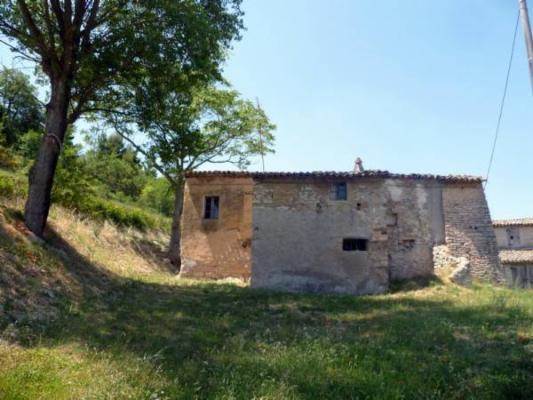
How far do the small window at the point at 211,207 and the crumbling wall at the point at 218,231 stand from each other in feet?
0.51

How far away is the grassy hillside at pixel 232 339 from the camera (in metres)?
5.10

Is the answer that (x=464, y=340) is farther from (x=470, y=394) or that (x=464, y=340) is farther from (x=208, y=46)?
(x=208, y=46)

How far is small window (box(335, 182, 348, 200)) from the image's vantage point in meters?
14.8

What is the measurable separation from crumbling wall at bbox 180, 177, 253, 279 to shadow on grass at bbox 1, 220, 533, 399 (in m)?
5.86

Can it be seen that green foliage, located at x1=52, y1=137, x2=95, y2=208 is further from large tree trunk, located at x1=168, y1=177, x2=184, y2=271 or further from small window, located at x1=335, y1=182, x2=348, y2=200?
small window, located at x1=335, y1=182, x2=348, y2=200

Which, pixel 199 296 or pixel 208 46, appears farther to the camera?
pixel 199 296

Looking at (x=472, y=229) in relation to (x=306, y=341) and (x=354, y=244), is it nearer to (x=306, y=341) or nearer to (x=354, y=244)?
(x=354, y=244)

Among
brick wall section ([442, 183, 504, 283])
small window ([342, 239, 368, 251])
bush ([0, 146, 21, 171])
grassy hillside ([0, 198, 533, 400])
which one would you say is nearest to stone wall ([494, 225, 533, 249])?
brick wall section ([442, 183, 504, 283])

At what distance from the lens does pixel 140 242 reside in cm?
2077

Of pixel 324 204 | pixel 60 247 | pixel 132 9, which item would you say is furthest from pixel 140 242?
pixel 132 9

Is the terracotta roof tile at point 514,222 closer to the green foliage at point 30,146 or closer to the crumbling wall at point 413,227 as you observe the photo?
the crumbling wall at point 413,227

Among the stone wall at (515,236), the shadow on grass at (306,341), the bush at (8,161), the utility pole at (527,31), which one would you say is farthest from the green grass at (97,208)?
the stone wall at (515,236)

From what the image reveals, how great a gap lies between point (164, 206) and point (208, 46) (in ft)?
85.8

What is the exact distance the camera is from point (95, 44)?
35.6 ft
